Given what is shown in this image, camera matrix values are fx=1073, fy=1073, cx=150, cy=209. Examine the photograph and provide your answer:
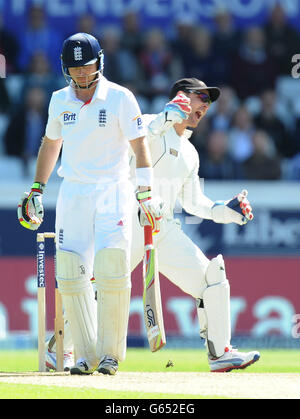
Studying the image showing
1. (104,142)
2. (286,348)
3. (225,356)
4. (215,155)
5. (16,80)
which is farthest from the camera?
(16,80)

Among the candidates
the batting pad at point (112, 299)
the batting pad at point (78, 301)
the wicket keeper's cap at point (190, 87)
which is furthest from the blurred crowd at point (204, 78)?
the batting pad at point (112, 299)

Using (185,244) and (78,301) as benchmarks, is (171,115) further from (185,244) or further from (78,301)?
(78,301)

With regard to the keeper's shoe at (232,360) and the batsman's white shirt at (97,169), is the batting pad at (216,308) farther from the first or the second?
the batsman's white shirt at (97,169)

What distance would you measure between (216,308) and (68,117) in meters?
1.61

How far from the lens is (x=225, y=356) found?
6883 mm

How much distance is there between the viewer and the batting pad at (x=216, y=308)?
6898 millimetres

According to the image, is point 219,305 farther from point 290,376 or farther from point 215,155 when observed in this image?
point 215,155

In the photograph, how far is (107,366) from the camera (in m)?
6.20

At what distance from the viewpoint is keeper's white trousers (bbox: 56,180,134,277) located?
20.2 ft

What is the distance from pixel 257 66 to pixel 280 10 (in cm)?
108

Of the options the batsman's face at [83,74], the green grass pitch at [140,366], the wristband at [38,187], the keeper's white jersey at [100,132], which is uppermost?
the batsman's face at [83,74]

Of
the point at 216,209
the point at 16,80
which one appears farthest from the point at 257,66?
the point at 216,209

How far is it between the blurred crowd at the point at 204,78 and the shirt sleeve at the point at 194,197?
459 centimetres

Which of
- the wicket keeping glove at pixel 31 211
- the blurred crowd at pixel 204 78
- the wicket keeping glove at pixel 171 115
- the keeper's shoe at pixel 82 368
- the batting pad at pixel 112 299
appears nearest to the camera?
the batting pad at pixel 112 299
